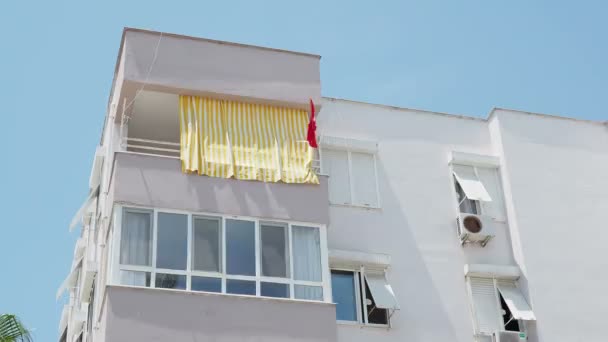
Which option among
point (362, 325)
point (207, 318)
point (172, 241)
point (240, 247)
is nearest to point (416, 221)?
point (362, 325)

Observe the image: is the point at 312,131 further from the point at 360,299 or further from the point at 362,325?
the point at 362,325

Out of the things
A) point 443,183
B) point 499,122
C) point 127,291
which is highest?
point 499,122

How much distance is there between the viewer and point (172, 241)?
791 inches

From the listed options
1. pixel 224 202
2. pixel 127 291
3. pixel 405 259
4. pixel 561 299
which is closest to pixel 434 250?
pixel 405 259

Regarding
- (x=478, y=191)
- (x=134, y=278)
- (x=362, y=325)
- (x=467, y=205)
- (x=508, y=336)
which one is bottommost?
(x=508, y=336)

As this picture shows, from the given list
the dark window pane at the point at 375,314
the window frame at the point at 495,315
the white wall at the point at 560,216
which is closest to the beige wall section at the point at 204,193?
the dark window pane at the point at 375,314

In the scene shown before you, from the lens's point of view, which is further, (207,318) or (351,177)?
(351,177)

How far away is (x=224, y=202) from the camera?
2088 centimetres

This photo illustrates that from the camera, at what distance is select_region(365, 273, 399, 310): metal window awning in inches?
863

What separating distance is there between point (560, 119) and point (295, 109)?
6.84 meters

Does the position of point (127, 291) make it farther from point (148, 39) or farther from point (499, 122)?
point (499, 122)

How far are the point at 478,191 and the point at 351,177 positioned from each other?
287cm

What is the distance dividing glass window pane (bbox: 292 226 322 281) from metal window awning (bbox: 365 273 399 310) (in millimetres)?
1787

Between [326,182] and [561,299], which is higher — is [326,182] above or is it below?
above
